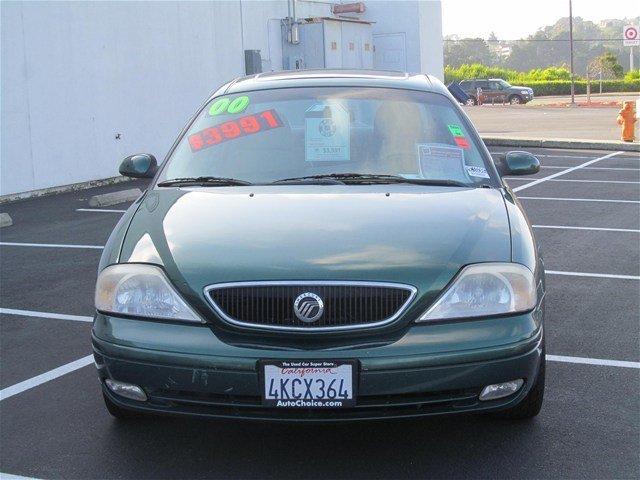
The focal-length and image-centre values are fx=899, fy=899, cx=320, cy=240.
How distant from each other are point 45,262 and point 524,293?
5818 millimetres

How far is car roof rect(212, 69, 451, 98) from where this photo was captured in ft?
16.7

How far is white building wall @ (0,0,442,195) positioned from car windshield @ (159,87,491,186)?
9.11m

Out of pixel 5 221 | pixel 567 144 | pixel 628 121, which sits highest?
pixel 628 121

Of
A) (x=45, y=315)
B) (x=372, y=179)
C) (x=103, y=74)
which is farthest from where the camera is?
(x=103, y=74)

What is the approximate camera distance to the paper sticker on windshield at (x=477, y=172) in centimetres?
450

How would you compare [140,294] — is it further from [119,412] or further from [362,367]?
[362,367]

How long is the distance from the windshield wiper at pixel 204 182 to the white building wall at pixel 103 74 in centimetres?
933

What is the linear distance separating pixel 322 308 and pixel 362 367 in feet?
0.86

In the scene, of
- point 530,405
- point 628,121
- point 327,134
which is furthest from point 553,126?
point 530,405

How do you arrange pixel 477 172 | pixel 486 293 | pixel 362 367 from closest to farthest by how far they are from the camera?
pixel 362 367 → pixel 486 293 → pixel 477 172

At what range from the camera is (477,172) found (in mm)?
4527

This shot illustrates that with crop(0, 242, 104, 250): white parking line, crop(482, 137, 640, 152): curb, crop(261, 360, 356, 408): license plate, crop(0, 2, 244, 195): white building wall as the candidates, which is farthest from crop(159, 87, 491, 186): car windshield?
crop(482, 137, 640, 152): curb

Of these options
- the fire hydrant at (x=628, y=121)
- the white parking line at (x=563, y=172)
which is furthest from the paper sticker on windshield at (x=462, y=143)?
the fire hydrant at (x=628, y=121)

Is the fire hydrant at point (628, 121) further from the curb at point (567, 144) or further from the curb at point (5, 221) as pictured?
the curb at point (5, 221)
